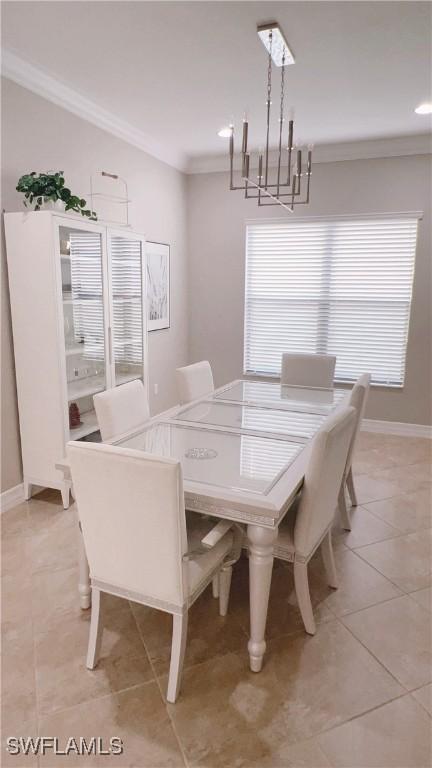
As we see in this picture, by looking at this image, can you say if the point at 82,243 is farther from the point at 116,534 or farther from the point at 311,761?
the point at 311,761

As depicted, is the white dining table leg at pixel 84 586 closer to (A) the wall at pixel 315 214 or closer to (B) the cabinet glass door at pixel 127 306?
(B) the cabinet glass door at pixel 127 306

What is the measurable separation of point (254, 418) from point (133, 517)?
1.23 meters

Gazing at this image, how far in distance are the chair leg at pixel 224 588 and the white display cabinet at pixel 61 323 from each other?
1.14 meters

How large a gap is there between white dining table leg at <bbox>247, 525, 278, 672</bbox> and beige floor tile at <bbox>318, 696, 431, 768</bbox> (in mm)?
349

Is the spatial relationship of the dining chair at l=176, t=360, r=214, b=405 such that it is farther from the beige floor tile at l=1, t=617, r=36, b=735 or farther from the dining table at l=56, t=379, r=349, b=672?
the beige floor tile at l=1, t=617, r=36, b=735

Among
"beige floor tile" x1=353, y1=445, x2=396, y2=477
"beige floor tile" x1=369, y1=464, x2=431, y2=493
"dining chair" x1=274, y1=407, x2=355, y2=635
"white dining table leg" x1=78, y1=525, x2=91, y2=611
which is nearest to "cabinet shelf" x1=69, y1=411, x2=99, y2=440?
"white dining table leg" x1=78, y1=525, x2=91, y2=611

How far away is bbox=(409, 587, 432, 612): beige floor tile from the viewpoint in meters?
2.19

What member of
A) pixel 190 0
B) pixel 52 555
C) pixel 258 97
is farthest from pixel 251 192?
pixel 52 555

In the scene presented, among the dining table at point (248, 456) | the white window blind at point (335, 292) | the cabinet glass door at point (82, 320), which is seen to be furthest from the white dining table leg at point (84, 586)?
the white window blind at point (335, 292)

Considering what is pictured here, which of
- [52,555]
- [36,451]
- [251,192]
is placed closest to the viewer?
[52,555]

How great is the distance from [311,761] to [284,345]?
3928 mm

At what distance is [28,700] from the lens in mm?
1674

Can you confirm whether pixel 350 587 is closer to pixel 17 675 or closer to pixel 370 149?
pixel 17 675

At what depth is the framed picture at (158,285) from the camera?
4496mm
